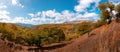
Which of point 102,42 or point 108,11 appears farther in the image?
point 108,11

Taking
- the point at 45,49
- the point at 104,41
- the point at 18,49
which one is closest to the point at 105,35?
the point at 104,41

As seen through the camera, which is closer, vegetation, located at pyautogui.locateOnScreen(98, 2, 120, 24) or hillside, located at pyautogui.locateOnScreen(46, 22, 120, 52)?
hillside, located at pyautogui.locateOnScreen(46, 22, 120, 52)

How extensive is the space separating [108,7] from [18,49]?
3925 cm

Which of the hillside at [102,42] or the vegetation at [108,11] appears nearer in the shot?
the hillside at [102,42]

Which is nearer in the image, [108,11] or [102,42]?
[102,42]

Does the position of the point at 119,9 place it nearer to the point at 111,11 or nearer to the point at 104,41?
the point at 111,11

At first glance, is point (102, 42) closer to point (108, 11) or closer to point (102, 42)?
point (102, 42)

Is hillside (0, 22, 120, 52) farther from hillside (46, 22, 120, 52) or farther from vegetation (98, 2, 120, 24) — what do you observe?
vegetation (98, 2, 120, 24)

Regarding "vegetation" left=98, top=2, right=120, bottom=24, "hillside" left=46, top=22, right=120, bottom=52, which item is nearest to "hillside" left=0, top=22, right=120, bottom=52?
"hillside" left=46, top=22, right=120, bottom=52

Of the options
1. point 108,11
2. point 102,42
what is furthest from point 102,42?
point 108,11

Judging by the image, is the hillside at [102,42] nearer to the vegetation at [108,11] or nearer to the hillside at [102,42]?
the hillside at [102,42]

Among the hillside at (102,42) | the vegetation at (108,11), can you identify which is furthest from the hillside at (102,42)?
the vegetation at (108,11)

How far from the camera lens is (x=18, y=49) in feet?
193

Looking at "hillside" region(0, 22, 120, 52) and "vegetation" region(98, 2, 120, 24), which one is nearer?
"hillside" region(0, 22, 120, 52)
